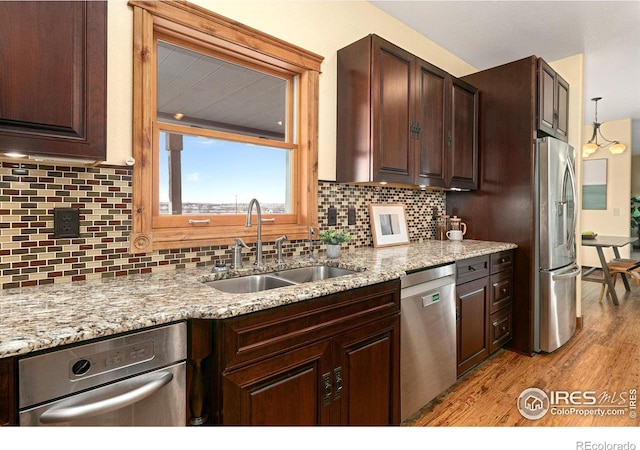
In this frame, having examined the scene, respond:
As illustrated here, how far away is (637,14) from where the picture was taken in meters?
2.69

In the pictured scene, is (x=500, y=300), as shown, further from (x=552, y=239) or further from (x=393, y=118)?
(x=393, y=118)

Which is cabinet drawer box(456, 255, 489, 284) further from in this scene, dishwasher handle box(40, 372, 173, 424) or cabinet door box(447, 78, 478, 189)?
dishwasher handle box(40, 372, 173, 424)

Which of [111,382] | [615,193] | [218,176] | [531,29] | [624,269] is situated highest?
[531,29]

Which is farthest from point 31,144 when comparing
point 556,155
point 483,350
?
point 556,155

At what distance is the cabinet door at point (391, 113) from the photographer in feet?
7.23

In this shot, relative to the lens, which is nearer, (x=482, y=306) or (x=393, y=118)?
(x=393, y=118)

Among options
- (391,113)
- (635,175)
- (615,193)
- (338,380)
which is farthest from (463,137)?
(635,175)

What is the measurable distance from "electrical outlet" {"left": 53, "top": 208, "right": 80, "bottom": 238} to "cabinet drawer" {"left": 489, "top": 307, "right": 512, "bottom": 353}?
105 inches

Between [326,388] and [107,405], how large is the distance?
78 cm

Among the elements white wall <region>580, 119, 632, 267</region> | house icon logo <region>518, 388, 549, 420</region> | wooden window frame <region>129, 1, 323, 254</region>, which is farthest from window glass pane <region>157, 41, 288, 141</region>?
white wall <region>580, 119, 632, 267</region>

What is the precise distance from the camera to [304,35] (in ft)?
7.32

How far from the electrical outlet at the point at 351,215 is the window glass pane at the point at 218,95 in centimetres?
69

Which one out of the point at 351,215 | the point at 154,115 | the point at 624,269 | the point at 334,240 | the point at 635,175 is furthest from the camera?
the point at 635,175

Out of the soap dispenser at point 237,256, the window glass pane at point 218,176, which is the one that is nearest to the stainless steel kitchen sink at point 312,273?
the soap dispenser at point 237,256
